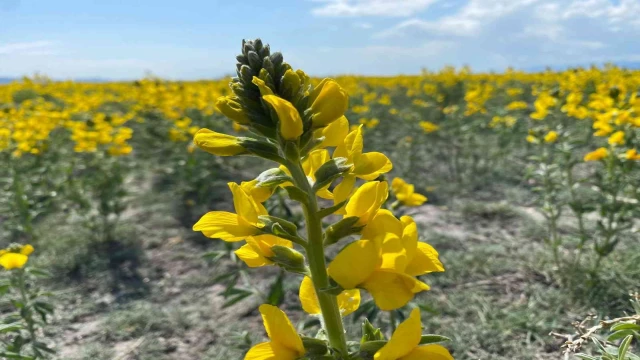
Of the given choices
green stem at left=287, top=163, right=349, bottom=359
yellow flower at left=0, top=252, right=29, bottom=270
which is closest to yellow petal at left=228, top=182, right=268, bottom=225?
green stem at left=287, top=163, right=349, bottom=359

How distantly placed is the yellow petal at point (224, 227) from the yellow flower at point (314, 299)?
0.72ft

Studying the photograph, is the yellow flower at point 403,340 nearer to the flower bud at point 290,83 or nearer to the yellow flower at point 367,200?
the yellow flower at point 367,200

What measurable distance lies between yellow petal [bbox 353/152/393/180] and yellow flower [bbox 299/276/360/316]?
0.97 feet

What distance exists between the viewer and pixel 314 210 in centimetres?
104

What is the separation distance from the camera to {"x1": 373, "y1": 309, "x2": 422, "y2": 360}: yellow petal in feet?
3.13

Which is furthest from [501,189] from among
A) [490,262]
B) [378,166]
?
[378,166]

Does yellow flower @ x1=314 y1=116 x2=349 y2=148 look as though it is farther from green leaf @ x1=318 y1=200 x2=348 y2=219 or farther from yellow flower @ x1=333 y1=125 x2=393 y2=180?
green leaf @ x1=318 y1=200 x2=348 y2=219

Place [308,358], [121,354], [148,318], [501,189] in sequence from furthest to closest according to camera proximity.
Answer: [501,189] < [148,318] < [121,354] < [308,358]

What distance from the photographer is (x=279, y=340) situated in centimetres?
100

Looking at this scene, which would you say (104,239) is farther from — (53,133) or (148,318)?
(53,133)

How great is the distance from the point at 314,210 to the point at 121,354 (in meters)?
2.56

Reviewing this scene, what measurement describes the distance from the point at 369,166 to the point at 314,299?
Result: 38cm

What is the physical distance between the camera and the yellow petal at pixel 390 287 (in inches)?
38.0

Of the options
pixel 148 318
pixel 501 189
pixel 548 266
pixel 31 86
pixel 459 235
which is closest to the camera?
pixel 148 318
